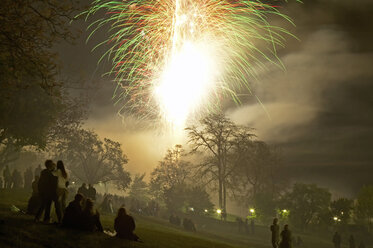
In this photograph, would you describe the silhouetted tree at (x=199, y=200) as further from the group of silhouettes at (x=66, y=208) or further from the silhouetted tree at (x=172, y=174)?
the group of silhouettes at (x=66, y=208)

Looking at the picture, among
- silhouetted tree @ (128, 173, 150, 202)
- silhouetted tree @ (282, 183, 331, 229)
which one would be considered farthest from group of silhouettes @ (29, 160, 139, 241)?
silhouetted tree @ (128, 173, 150, 202)

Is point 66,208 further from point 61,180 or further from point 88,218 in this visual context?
point 61,180

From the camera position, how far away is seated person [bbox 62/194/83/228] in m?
9.82

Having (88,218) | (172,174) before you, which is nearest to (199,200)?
(172,174)

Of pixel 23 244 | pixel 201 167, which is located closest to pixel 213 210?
pixel 201 167

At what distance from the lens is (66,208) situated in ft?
33.2

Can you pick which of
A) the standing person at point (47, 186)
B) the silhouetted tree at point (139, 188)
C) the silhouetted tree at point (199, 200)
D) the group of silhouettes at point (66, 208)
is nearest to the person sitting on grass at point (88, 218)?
the group of silhouettes at point (66, 208)

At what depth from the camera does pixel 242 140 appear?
4941 centimetres

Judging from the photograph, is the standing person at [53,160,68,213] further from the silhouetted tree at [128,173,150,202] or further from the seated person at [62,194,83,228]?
the silhouetted tree at [128,173,150,202]

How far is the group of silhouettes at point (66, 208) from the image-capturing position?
32.4ft

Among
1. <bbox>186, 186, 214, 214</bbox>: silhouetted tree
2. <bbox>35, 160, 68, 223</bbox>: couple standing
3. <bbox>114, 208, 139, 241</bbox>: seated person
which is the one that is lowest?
<bbox>186, 186, 214, 214</bbox>: silhouetted tree

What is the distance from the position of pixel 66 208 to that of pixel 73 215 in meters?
0.46

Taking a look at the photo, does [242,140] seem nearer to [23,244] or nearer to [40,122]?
[40,122]

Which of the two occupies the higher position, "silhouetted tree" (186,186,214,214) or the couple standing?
the couple standing
